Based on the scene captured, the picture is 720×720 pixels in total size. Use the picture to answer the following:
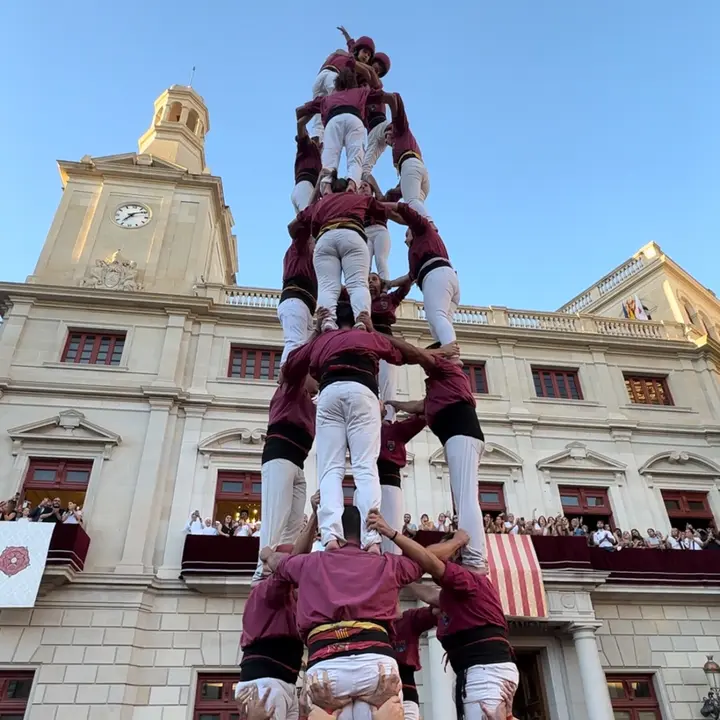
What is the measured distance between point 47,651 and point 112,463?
5.05 m

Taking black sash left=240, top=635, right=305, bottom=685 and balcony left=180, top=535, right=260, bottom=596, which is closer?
black sash left=240, top=635, right=305, bottom=685

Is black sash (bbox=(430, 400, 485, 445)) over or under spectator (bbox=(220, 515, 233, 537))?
under

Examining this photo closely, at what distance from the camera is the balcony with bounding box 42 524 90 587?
621 inches

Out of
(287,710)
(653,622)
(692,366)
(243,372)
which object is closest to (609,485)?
(653,622)

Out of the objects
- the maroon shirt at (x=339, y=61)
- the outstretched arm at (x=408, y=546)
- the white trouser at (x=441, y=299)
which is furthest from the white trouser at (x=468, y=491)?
the maroon shirt at (x=339, y=61)

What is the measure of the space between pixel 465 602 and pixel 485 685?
0.64m

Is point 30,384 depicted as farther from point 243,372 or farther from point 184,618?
point 184,618

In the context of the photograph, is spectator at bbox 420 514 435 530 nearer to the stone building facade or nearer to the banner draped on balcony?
the stone building facade

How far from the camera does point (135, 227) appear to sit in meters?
24.5

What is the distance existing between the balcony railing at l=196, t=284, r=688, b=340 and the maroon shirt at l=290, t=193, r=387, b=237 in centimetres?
1478

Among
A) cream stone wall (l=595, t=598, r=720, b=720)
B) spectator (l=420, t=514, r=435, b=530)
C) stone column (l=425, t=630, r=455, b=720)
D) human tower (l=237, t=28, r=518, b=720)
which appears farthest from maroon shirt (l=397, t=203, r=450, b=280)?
cream stone wall (l=595, t=598, r=720, b=720)

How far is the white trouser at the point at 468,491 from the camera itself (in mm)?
6137

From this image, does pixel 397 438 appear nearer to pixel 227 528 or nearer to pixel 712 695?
pixel 227 528

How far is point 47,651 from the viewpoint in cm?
1562
